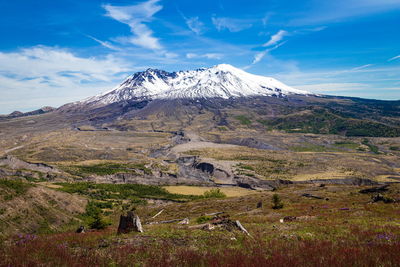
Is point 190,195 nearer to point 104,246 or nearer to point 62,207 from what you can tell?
point 62,207

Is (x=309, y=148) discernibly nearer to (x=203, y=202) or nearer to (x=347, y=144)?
(x=347, y=144)

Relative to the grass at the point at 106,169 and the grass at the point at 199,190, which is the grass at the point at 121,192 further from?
the grass at the point at 106,169

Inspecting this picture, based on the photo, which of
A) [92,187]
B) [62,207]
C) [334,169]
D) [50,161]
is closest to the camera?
[62,207]

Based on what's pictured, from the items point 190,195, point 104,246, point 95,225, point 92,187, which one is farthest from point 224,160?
point 104,246

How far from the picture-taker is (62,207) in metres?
36.2

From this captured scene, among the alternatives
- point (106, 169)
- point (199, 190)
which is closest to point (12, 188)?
point (199, 190)

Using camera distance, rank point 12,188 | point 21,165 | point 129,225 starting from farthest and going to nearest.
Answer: point 21,165 < point 12,188 < point 129,225

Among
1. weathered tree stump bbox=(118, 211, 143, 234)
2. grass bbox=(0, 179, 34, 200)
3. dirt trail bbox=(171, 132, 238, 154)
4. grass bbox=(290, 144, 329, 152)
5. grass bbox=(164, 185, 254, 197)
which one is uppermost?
weathered tree stump bbox=(118, 211, 143, 234)

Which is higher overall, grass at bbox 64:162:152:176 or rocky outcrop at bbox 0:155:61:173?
rocky outcrop at bbox 0:155:61:173

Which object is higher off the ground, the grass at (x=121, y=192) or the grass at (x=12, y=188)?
the grass at (x=12, y=188)

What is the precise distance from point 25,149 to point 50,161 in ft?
140

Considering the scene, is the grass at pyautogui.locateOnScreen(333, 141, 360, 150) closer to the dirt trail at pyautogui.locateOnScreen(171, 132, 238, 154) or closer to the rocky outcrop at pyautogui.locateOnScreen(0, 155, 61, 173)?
the dirt trail at pyautogui.locateOnScreen(171, 132, 238, 154)

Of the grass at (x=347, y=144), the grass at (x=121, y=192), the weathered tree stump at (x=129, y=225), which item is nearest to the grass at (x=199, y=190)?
the grass at (x=121, y=192)

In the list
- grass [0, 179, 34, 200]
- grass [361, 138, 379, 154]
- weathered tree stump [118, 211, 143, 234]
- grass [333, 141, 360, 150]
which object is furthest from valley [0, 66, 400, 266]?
grass [361, 138, 379, 154]
